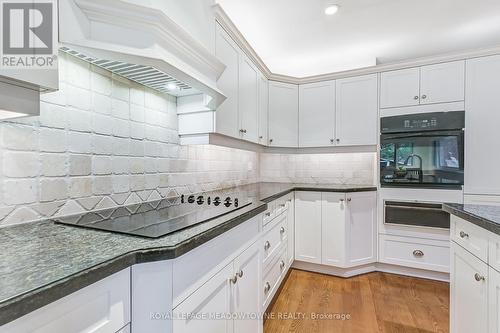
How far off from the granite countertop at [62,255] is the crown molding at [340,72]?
1525mm

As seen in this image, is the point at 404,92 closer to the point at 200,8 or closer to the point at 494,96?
the point at 494,96

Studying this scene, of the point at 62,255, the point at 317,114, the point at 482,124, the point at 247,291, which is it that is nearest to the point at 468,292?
the point at 247,291

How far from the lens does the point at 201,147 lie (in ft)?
6.68

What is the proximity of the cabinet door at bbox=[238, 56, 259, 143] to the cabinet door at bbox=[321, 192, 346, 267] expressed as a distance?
1.00 m

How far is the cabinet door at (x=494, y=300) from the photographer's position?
3.17ft

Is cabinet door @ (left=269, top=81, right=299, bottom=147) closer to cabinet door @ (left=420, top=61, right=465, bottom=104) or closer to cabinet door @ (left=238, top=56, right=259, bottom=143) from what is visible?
cabinet door @ (left=238, top=56, right=259, bottom=143)

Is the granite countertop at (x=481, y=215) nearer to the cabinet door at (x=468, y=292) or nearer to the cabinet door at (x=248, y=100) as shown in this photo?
the cabinet door at (x=468, y=292)

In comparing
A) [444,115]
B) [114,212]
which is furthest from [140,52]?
[444,115]

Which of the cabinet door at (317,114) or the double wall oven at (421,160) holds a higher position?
the cabinet door at (317,114)

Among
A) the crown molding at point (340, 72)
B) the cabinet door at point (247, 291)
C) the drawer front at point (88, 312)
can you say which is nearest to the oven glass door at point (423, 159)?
the crown molding at point (340, 72)

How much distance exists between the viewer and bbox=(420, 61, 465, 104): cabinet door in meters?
2.33

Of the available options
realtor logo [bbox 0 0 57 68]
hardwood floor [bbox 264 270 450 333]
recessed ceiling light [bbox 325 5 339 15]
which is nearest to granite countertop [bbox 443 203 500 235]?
hardwood floor [bbox 264 270 450 333]

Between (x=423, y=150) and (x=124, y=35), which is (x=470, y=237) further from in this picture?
(x=124, y=35)

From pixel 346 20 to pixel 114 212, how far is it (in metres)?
2.44
